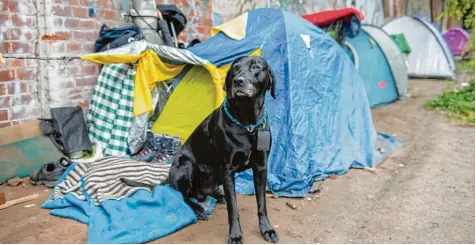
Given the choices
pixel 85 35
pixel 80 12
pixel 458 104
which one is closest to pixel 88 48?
pixel 85 35

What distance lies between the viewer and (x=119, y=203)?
3.00m

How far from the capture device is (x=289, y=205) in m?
3.33

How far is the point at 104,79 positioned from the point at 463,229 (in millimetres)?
3325

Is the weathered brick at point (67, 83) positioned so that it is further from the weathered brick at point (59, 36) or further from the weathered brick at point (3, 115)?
the weathered brick at point (3, 115)

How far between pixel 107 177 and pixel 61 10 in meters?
1.65

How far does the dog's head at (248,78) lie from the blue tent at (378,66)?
482 cm

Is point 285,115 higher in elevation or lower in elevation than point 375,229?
higher

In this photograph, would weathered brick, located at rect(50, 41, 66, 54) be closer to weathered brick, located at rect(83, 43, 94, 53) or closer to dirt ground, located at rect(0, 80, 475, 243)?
weathered brick, located at rect(83, 43, 94, 53)

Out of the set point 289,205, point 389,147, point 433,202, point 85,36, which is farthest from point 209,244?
point 389,147

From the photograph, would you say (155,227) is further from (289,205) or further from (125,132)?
(125,132)

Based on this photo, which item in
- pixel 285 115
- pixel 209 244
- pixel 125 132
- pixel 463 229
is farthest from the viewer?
pixel 125 132

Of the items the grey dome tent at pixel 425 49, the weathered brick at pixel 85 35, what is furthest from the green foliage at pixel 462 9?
the weathered brick at pixel 85 35

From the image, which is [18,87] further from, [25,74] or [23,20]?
[23,20]

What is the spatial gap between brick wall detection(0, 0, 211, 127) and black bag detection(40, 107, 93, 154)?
10 centimetres
